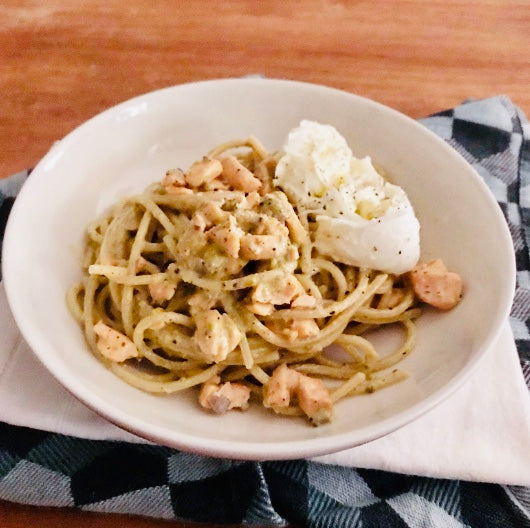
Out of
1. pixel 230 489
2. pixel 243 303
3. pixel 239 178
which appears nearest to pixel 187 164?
pixel 239 178

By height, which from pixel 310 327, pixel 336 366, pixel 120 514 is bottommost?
pixel 120 514

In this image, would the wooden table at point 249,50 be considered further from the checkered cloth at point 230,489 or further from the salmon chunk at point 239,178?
the checkered cloth at point 230,489

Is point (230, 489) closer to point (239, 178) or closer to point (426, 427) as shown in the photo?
point (426, 427)

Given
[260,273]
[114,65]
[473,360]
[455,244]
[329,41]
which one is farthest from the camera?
[329,41]

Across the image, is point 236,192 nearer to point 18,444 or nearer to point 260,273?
point 260,273

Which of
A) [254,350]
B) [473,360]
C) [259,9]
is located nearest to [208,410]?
[254,350]

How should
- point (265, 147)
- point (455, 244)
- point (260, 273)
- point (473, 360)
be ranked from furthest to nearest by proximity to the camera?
point (265, 147) < point (455, 244) < point (260, 273) < point (473, 360)
